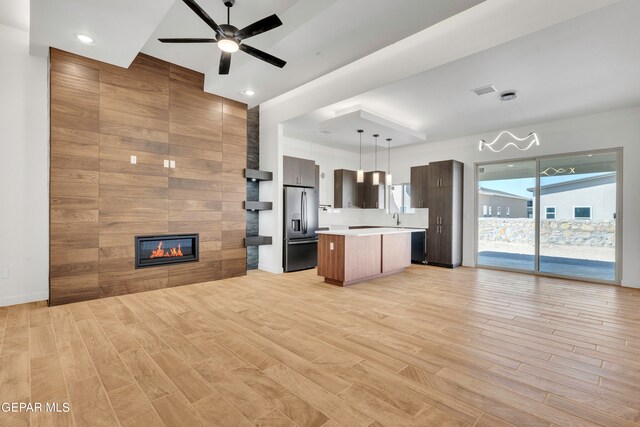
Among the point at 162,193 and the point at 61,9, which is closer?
the point at 61,9

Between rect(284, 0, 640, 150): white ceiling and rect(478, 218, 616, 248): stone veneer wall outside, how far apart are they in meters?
2.06

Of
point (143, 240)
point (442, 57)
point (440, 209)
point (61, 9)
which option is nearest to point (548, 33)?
point (442, 57)

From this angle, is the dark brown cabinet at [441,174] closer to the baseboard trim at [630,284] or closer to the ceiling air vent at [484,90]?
the ceiling air vent at [484,90]

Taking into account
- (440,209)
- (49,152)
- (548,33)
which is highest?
(548,33)

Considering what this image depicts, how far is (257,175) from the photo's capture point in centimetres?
582

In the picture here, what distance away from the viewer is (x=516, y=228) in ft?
21.3

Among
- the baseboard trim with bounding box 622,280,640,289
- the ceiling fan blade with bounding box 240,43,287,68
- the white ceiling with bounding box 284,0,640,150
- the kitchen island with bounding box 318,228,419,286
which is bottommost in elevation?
the baseboard trim with bounding box 622,280,640,289

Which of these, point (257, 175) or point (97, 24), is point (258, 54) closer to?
point (97, 24)

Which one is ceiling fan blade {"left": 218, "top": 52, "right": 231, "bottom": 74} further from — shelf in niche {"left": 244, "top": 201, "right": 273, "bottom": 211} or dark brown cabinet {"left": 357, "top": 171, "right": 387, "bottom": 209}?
dark brown cabinet {"left": 357, "top": 171, "right": 387, "bottom": 209}

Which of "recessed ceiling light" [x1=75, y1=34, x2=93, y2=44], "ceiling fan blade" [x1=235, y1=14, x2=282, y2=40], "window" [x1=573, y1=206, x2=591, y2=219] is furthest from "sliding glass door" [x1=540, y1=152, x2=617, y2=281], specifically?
"recessed ceiling light" [x1=75, y1=34, x2=93, y2=44]

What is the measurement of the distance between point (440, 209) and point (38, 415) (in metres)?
7.05

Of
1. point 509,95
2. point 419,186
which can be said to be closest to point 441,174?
point 419,186

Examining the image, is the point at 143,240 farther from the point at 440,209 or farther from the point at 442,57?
the point at 440,209

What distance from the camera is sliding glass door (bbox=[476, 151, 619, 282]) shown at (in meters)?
5.47
